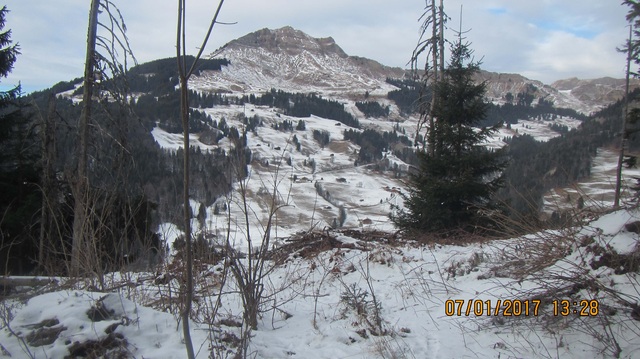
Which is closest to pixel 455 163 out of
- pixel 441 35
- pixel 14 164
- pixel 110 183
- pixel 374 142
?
pixel 441 35

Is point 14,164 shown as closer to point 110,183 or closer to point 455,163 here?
point 110,183

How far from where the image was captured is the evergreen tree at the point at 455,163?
9.59m

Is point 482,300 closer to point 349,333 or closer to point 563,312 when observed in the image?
point 563,312

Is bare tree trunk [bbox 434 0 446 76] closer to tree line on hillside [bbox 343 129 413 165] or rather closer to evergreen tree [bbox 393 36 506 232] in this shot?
evergreen tree [bbox 393 36 506 232]

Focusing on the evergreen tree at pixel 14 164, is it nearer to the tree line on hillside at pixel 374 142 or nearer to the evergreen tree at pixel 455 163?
the evergreen tree at pixel 455 163

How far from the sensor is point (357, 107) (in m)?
186

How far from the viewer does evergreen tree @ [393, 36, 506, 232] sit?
378 inches

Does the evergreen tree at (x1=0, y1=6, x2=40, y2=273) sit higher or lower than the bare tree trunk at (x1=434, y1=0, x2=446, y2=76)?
lower

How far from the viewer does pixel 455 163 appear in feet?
33.1

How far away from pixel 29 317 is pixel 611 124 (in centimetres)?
11399

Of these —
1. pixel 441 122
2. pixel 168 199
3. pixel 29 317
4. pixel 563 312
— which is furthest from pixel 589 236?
pixel 441 122
